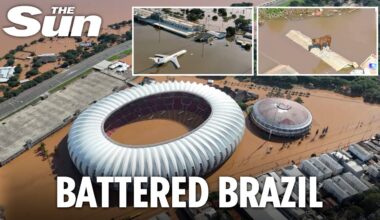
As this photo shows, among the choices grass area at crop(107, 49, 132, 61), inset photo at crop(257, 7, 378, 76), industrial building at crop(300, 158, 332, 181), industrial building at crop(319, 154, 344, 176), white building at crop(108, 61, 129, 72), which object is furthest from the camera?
grass area at crop(107, 49, 132, 61)

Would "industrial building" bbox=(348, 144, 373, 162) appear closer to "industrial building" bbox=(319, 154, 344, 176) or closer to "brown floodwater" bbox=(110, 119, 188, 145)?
"industrial building" bbox=(319, 154, 344, 176)

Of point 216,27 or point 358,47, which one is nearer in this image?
point 358,47

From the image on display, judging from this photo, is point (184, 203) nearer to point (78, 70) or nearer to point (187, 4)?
point (78, 70)

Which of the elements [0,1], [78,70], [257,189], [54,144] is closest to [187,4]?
[78,70]

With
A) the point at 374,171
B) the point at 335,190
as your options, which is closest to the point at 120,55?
the point at 335,190

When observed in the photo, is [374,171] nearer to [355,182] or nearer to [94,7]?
[355,182]

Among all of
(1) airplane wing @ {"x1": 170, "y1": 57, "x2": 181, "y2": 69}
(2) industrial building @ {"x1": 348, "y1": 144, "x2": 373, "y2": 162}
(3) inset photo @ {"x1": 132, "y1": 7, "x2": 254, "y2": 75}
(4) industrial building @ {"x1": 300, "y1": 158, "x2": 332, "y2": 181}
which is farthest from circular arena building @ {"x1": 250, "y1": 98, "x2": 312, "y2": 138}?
(1) airplane wing @ {"x1": 170, "y1": 57, "x2": 181, "y2": 69}

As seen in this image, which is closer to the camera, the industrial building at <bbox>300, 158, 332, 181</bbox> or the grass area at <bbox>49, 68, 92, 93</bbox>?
the industrial building at <bbox>300, 158, 332, 181</bbox>
